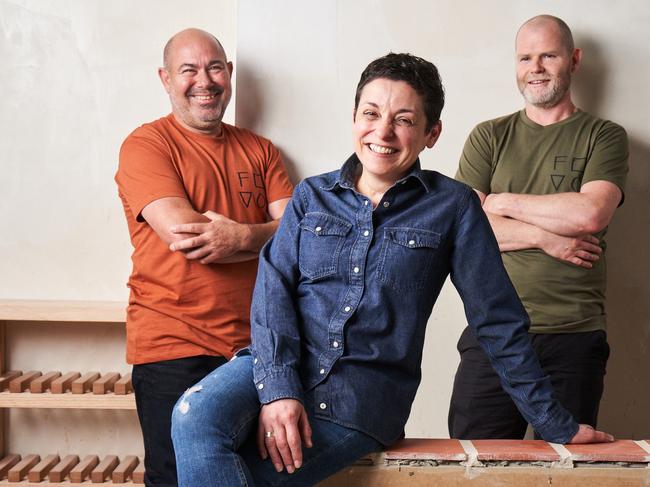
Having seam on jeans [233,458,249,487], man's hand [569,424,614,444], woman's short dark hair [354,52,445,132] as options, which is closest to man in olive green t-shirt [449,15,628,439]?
man's hand [569,424,614,444]

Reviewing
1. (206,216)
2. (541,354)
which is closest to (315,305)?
(206,216)

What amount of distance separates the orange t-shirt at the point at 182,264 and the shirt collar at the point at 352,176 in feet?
2.60

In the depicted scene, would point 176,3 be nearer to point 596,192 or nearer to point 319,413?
point 596,192

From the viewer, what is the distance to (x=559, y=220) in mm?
2426

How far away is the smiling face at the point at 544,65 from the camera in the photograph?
262 cm

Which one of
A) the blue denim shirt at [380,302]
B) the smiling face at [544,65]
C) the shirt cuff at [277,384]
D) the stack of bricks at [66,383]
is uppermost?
the smiling face at [544,65]

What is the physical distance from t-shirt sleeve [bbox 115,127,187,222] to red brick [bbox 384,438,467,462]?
1120mm

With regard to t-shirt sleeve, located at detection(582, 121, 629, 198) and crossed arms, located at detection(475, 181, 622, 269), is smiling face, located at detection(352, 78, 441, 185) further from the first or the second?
t-shirt sleeve, located at detection(582, 121, 629, 198)

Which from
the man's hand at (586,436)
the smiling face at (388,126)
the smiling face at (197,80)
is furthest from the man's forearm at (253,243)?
the man's hand at (586,436)

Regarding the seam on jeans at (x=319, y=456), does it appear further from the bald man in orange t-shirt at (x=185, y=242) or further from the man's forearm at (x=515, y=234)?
the man's forearm at (x=515, y=234)

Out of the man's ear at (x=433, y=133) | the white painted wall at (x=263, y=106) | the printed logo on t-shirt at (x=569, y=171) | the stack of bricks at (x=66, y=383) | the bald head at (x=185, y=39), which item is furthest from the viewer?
the stack of bricks at (x=66, y=383)

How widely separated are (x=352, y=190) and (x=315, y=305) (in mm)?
279

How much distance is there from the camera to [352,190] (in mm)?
1738

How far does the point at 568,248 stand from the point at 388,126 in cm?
105
